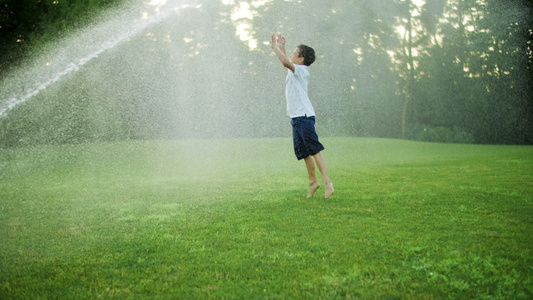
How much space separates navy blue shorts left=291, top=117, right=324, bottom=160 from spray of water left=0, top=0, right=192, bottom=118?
623 cm

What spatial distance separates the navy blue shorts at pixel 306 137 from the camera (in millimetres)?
4637

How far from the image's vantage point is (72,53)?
40.5ft

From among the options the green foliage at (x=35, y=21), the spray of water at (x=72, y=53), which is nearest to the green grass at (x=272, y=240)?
the spray of water at (x=72, y=53)

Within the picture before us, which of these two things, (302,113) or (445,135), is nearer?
(302,113)

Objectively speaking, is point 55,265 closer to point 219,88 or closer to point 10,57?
point 10,57

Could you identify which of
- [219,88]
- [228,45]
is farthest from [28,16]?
[228,45]

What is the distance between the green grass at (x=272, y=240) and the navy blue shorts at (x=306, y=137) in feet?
1.93

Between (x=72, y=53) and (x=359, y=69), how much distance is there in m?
20.2

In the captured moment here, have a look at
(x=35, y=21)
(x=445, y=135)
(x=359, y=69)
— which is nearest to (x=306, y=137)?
(x=35, y=21)

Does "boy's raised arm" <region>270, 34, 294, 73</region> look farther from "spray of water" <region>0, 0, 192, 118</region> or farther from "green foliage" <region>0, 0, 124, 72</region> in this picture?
"green foliage" <region>0, 0, 124, 72</region>

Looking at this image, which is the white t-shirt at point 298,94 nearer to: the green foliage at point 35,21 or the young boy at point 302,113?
the young boy at point 302,113

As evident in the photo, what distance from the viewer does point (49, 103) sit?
12328 millimetres

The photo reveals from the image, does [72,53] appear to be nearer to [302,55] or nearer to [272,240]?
[302,55]

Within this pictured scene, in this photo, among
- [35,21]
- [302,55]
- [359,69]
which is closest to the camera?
[302,55]
